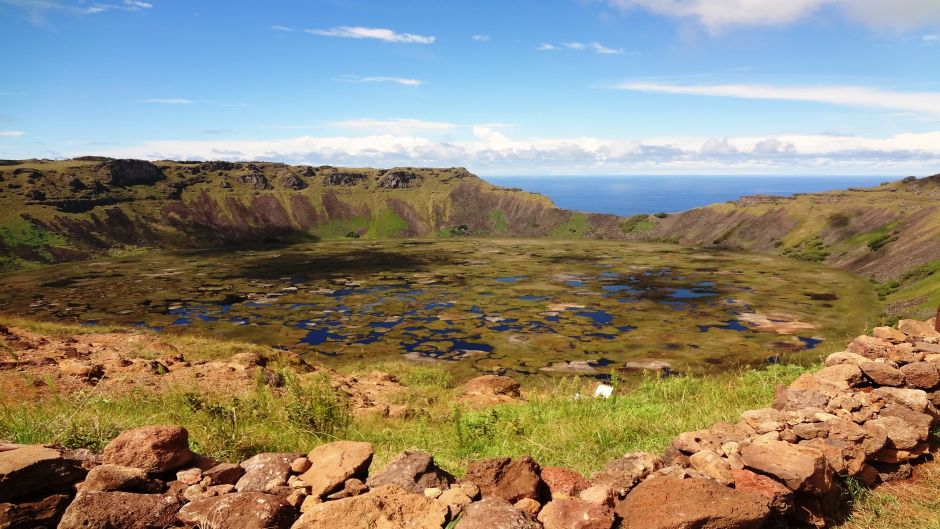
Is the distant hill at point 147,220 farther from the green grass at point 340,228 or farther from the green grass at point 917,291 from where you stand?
the green grass at point 917,291

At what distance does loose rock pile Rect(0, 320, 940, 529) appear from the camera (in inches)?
224

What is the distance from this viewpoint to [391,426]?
16109mm

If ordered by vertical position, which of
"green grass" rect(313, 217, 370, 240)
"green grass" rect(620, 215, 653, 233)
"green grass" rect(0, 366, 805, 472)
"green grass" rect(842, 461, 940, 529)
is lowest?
"green grass" rect(313, 217, 370, 240)

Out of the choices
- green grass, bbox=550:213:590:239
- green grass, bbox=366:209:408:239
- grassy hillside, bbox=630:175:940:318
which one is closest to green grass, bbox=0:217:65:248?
green grass, bbox=366:209:408:239

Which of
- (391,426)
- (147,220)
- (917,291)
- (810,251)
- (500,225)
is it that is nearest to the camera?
(391,426)

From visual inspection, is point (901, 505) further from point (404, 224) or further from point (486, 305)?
point (404, 224)

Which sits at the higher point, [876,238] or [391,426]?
[876,238]

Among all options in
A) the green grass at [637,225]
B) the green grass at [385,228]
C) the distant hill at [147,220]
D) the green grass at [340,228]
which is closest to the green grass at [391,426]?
the distant hill at [147,220]

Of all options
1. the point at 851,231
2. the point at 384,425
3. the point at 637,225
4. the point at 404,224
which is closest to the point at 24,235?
the point at 404,224

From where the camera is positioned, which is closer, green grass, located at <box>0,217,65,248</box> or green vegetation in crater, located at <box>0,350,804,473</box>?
green vegetation in crater, located at <box>0,350,804,473</box>

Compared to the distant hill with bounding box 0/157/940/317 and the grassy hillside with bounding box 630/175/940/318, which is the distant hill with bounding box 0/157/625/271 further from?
the grassy hillside with bounding box 630/175/940/318

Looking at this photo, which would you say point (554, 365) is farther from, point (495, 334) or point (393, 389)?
point (393, 389)

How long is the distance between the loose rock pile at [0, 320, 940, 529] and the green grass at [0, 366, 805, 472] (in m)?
1.97

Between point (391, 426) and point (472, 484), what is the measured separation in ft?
32.1
